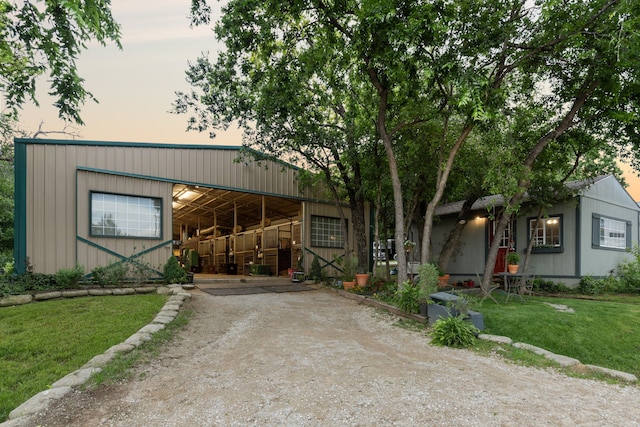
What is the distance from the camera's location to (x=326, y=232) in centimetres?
1391

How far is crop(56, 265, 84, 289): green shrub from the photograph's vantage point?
8.12 metres

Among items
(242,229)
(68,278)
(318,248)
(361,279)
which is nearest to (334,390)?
(361,279)

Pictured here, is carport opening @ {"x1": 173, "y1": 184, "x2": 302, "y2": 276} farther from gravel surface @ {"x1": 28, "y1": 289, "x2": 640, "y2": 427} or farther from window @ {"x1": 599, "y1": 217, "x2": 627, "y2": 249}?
window @ {"x1": 599, "y1": 217, "x2": 627, "y2": 249}

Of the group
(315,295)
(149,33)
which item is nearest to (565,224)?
(315,295)

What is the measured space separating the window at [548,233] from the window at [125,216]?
12.1 metres

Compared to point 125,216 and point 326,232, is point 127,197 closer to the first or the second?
point 125,216

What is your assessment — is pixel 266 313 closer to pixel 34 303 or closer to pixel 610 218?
A: pixel 34 303

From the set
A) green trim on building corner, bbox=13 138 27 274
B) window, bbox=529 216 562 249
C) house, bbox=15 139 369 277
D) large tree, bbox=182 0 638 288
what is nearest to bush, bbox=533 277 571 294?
window, bbox=529 216 562 249

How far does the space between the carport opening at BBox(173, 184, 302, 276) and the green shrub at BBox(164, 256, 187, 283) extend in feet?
2.38

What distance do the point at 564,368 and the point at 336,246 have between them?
10.0 meters

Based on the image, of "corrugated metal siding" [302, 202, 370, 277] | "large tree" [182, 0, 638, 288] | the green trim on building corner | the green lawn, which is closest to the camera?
the green lawn

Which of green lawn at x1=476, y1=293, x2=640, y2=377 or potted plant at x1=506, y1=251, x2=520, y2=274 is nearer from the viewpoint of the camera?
green lawn at x1=476, y1=293, x2=640, y2=377

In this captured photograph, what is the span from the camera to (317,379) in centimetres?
367

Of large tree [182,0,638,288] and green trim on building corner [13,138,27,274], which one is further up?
large tree [182,0,638,288]
